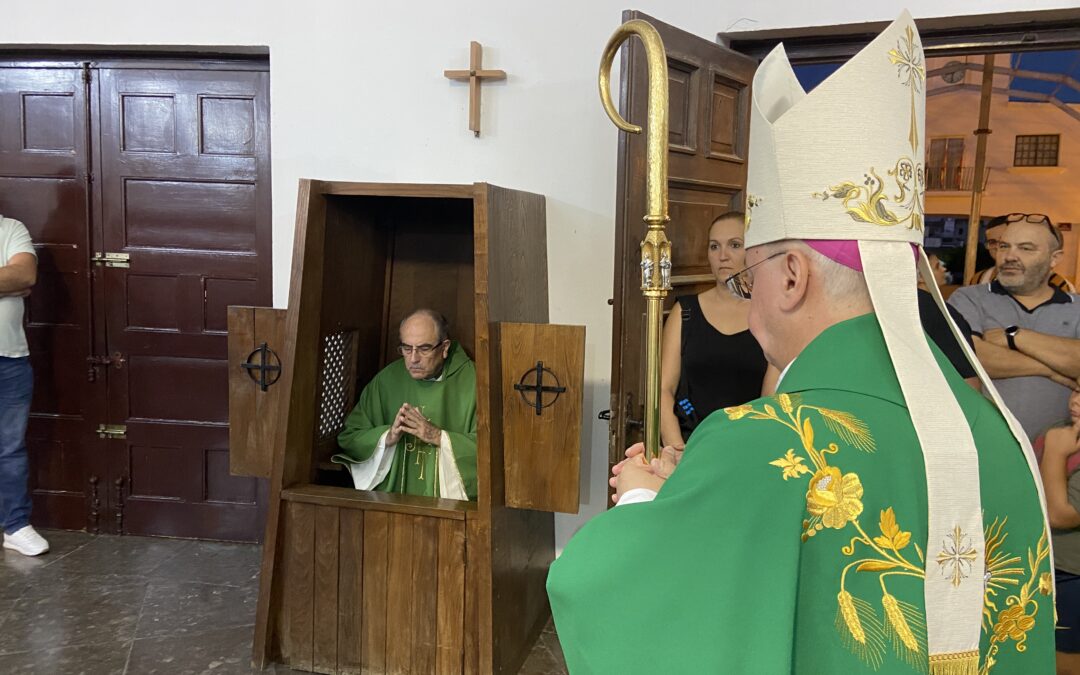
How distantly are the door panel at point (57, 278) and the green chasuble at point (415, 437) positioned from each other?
166cm

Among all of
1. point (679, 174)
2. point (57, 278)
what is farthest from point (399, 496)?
point (57, 278)

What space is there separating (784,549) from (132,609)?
10.5 feet

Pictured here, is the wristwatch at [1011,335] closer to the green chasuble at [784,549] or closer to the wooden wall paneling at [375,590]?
the green chasuble at [784,549]

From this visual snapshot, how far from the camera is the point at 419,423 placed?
3176 millimetres

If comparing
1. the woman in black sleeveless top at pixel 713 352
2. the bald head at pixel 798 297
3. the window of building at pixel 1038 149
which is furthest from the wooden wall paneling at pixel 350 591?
the window of building at pixel 1038 149

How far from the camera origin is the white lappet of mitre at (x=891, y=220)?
3.77ft

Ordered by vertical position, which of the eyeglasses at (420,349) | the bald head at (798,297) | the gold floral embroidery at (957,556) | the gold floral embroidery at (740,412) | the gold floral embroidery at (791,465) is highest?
the bald head at (798,297)

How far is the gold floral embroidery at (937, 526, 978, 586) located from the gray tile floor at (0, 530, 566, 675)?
7.30ft

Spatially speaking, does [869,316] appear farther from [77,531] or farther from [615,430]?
[77,531]

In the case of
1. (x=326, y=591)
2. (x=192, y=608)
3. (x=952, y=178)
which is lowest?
(x=192, y=608)

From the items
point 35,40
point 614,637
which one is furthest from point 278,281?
point 614,637

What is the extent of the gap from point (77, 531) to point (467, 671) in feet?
8.07

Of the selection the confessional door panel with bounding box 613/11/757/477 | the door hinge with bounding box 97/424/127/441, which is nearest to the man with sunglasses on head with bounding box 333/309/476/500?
the confessional door panel with bounding box 613/11/757/477

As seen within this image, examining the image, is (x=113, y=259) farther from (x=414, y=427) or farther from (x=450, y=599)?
(x=450, y=599)
